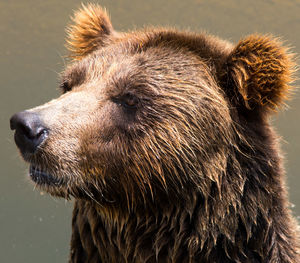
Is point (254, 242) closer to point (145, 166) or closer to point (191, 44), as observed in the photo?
point (145, 166)

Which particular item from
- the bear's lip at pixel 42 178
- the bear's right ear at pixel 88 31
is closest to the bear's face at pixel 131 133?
the bear's lip at pixel 42 178

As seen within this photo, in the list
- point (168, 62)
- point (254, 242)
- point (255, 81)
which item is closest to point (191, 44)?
point (168, 62)

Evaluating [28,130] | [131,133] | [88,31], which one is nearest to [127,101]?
[131,133]

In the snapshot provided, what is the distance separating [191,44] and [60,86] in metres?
1.25

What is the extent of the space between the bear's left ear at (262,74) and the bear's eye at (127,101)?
2.54ft

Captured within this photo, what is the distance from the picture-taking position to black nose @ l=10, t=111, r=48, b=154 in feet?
10.4

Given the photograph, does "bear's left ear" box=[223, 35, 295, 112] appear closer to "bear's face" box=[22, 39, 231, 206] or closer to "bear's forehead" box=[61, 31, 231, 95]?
"bear's face" box=[22, 39, 231, 206]

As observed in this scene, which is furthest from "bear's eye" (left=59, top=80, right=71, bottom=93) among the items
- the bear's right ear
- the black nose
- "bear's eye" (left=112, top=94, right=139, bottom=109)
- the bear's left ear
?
the bear's left ear

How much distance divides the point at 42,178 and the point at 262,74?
176 centimetres

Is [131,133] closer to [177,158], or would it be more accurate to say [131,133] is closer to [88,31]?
[177,158]

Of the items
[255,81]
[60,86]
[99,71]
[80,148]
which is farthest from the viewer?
[60,86]

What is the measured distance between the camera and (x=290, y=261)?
355 cm

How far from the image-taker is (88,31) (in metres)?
4.58

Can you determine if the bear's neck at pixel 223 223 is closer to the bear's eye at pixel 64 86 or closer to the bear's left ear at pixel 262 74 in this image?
the bear's left ear at pixel 262 74
